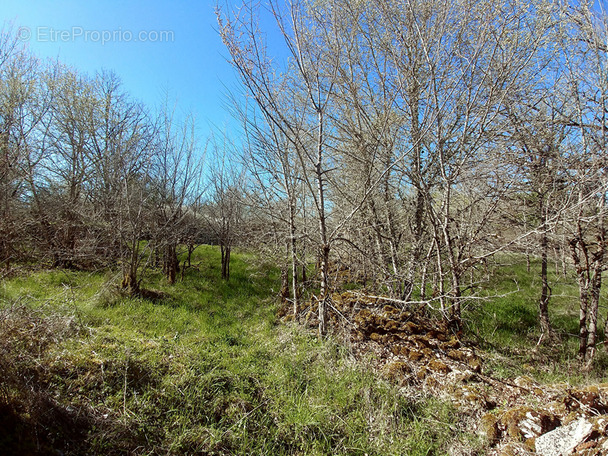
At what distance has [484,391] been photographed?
270cm

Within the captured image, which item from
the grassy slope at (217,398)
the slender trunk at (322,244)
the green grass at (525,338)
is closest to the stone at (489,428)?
the grassy slope at (217,398)

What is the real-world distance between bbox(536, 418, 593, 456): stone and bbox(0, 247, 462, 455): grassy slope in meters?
0.58

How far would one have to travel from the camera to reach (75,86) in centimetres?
1002

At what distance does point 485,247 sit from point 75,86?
529 inches

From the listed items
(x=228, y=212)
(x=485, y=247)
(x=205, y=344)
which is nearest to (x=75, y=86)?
(x=228, y=212)

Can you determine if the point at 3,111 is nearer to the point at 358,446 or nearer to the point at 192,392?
the point at 192,392

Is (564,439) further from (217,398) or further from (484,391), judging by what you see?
(217,398)

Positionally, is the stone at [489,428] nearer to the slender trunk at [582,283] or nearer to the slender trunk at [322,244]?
the slender trunk at [322,244]

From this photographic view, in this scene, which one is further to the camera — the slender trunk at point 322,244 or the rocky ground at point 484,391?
the slender trunk at point 322,244

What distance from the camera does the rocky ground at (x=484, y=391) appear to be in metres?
2.00

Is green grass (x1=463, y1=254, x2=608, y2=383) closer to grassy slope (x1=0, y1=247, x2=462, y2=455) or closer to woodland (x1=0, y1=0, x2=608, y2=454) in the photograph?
woodland (x1=0, y1=0, x2=608, y2=454)

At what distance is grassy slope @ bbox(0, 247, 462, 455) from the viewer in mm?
2135

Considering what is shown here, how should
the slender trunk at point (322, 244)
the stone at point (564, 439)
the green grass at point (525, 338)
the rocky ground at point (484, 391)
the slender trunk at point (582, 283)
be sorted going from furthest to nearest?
the slender trunk at point (582, 283), the green grass at point (525, 338), the slender trunk at point (322, 244), the rocky ground at point (484, 391), the stone at point (564, 439)

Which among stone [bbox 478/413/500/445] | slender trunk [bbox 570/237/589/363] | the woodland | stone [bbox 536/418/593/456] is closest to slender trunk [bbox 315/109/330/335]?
the woodland
